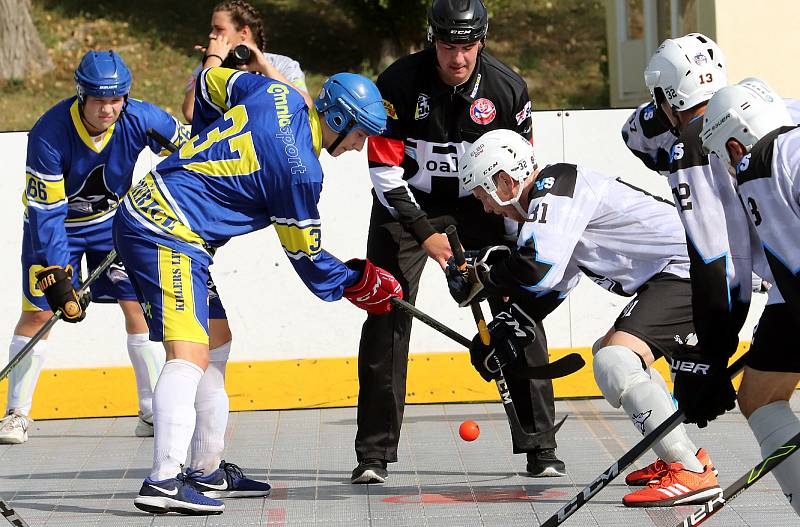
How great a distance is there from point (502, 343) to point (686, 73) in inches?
43.1

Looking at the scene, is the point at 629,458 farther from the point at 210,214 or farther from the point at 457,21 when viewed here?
the point at 457,21

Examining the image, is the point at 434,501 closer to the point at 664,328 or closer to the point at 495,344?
the point at 495,344

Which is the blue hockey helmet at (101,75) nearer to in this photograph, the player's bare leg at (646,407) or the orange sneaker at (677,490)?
the player's bare leg at (646,407)

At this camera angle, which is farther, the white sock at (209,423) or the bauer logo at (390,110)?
the bauer logo at (390,110)

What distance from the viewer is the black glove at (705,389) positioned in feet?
11.0

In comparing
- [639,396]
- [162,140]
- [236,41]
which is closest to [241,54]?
[236,41]

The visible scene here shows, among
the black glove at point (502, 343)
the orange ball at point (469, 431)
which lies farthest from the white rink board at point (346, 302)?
the black glove at point (502, 343)

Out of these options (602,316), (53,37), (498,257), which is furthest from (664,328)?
(53,37)

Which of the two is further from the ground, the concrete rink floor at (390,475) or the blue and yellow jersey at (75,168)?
the blue and yellow jersey at (75,168)

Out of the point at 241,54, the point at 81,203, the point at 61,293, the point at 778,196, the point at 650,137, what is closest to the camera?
the point at 778,196

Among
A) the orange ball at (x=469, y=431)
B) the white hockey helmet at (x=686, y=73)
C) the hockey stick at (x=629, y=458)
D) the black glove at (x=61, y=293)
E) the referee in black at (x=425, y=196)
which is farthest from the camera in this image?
the orange ball at (x=469, y=431)

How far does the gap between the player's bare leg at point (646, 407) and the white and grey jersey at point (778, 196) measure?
97 cm

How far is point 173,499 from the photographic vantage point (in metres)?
4.07

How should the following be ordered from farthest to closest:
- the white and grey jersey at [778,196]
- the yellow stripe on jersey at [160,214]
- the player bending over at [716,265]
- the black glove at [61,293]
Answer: the black glove at [61,293] < the yellow stripe on jersey at [160,214] < the player bending over at [716,265] < the white and grey jersey at [778,196]
